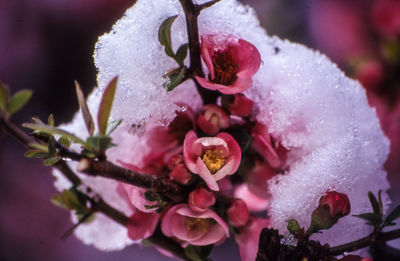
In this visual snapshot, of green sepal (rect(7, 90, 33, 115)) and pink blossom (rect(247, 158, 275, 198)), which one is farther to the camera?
pink blossom (rect(247, 158, 275, 198))

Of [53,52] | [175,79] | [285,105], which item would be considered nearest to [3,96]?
[175,79]

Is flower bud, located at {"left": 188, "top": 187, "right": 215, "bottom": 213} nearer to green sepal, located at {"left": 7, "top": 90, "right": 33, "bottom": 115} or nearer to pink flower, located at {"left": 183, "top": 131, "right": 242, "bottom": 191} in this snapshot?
pink flower, located at {"left": 183, "top": 131, "right": 242, "bottom": 191}

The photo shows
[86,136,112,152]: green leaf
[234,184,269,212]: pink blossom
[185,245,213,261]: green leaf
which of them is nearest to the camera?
[86,136,112,152]: green leaf

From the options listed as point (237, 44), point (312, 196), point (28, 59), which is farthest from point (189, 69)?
point (28, 59)

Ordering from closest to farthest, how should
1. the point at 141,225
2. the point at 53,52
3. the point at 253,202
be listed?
the point at 141,225
the point at 253,202
the point at 53,52

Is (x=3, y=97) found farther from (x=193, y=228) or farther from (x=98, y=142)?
(x=193, y=228)

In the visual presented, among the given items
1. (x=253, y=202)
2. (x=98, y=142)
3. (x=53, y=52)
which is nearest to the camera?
(x=98, y=142)

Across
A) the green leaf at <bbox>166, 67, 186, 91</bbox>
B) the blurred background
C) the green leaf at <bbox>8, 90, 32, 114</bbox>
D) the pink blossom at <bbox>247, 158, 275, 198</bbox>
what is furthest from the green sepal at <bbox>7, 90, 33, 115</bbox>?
the blurred background
